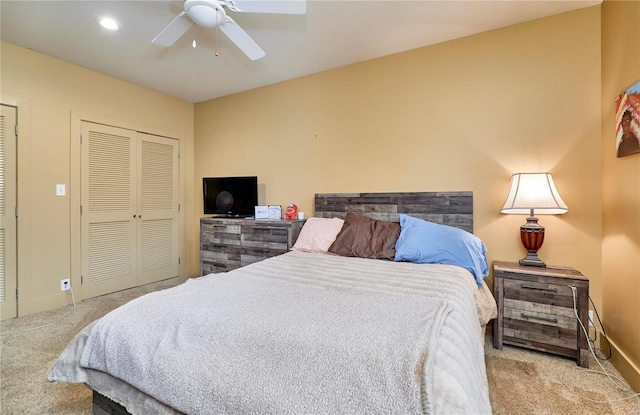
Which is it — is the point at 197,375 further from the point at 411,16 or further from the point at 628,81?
the point at 628,81

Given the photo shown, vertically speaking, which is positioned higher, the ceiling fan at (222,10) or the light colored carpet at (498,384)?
the ceiling fan at (222,10)

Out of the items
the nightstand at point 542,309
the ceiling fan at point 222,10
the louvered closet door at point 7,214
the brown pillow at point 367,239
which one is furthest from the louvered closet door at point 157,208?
the nightstand at point 542,309

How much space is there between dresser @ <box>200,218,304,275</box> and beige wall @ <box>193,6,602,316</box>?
0.53 m

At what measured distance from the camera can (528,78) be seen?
2.33 metres

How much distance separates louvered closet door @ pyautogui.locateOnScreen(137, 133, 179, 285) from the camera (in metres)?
3.65

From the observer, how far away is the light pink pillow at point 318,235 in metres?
2.60

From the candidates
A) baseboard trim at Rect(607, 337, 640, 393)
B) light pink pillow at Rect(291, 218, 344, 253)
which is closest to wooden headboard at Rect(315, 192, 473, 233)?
light pink pillow at Rect(291, 218, 344, 253)

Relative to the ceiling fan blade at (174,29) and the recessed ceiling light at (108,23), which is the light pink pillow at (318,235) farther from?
the recessed ceiling light at (108,23)

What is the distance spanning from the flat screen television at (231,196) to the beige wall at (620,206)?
3.29 m

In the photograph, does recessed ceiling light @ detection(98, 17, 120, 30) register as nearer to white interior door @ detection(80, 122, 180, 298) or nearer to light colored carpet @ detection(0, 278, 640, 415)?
white interior door @ detection(80, 122, 180, 298)

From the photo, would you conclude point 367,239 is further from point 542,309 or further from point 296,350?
point 296,350

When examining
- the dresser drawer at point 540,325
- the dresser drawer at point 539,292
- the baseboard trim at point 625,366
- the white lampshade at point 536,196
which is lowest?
the baseboard trim at point 625,366

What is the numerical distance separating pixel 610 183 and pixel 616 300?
0.84 m

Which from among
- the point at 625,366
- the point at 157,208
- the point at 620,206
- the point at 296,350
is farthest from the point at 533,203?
the point at 157,208
